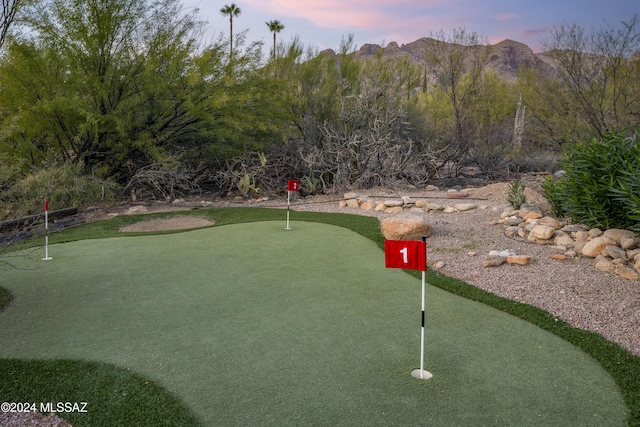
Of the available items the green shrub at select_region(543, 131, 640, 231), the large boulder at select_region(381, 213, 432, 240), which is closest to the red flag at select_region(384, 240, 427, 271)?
the large boulder at select_region(381, 213, 432, 240)

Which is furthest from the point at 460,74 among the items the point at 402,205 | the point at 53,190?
the point at 53,190

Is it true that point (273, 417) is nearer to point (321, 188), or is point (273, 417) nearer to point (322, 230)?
point (322, 230)

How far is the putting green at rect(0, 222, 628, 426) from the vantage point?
2984mm

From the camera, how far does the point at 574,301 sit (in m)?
4.89

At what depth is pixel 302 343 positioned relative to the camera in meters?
3.88

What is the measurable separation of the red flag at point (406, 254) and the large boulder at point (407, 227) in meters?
4.07

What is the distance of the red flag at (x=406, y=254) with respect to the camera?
11.1ft

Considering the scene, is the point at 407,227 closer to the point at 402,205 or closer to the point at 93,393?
the point at 402,205

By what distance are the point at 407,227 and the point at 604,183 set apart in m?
2.87

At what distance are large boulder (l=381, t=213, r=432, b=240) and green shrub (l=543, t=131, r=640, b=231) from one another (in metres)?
2.34

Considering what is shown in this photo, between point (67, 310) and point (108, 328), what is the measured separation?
0.74 meters

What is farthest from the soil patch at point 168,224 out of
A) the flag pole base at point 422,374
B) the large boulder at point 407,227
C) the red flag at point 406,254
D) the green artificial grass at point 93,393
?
the flag pole base at point 422,374

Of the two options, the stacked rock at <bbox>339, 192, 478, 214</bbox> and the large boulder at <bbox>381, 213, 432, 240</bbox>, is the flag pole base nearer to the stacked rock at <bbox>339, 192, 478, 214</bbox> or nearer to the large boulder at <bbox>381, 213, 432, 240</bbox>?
the large boulder at <bbox>381, 213, 432, 240</bbox>

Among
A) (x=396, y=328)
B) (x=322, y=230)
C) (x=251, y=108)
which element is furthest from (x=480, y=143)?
(x=396, y=328)
